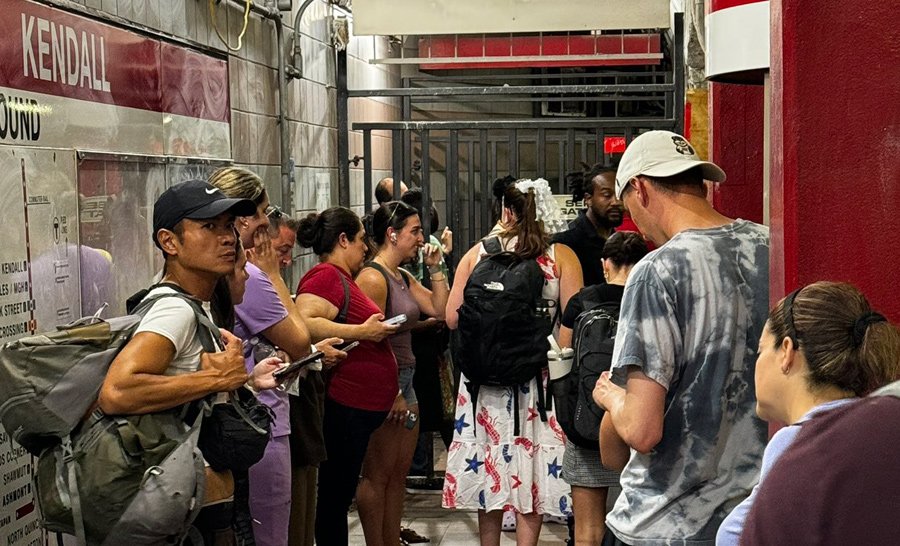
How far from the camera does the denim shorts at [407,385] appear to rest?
525 cm

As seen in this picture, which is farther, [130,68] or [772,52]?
[130,68]

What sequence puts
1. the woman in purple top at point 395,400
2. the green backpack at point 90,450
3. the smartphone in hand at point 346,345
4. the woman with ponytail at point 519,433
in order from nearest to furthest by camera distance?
the green backpack at point 90,450
the smartphone in hand at point 346,345
the woman with ponytail at point 519,433
the woman in purple top at point 395,400

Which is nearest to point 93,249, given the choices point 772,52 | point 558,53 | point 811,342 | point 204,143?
point 204,143

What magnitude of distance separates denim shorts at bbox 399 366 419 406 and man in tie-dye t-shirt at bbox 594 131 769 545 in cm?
253

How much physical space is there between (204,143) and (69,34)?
160cm

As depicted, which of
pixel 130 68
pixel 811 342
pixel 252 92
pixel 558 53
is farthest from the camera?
pixel 558 53

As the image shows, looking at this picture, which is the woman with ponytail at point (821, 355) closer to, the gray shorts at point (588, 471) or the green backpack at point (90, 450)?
the green backpack at point (90, 450)

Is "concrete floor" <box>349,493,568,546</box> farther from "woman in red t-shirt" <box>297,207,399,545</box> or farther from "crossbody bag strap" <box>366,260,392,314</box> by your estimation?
Answer: "crossbody bag strap" <box>366,260,392,314</box>

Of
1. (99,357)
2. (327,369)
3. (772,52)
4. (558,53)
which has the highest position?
(558,53)

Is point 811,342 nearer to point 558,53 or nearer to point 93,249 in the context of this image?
point 93,249

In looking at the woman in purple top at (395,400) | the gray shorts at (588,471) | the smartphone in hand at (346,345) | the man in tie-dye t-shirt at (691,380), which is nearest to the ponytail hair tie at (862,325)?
the man in tie-dye t-shirt at (691,380)

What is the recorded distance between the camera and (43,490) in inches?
111

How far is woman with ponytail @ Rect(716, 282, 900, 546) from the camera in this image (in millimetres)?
1840

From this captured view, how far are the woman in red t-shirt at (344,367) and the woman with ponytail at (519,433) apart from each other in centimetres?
44
